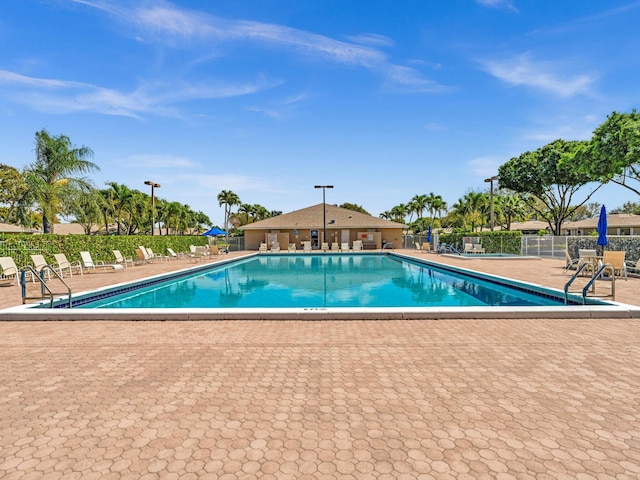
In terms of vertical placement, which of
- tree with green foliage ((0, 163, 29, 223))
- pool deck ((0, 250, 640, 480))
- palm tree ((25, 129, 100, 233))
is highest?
tree with green foliage ((0, 163, 29, 223))

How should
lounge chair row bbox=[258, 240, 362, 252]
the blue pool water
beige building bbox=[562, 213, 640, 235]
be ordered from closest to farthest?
the blue pool water → lounge chair row bbox=[258, 240, 362, 252] → beige building bbox=[562, 213, 640, 235]

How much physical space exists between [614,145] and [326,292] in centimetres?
1848

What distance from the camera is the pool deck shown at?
7.61 ft

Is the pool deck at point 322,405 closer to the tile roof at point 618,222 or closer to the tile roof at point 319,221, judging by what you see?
the tile roof at point 319,221

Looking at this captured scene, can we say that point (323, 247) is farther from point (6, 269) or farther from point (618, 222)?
point (618, 222)

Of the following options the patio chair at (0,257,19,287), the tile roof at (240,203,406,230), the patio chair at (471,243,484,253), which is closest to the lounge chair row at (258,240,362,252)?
the tile roof at (240,203,406,230)

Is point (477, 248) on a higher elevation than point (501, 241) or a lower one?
lower

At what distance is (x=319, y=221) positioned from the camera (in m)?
35.9

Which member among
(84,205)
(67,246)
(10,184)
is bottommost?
(67,246)

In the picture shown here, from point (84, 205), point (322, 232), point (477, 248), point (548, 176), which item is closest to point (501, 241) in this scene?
point (477, 248)

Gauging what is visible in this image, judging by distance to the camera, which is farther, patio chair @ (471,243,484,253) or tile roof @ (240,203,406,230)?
tile roof @ (240,203,406,230)

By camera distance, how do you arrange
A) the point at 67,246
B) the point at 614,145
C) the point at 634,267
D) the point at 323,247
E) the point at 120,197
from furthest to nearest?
the point at 120,197, the point at 323,247, the point at 614,145, the point at 67,246, the point at 634,267

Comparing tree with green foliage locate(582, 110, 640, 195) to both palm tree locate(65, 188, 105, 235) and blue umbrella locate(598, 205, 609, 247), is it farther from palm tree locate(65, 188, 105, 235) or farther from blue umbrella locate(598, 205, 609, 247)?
palm tree locate(65, 188, 105, 235)

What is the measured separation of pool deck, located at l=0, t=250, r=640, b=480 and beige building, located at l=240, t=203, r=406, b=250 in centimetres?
2948
